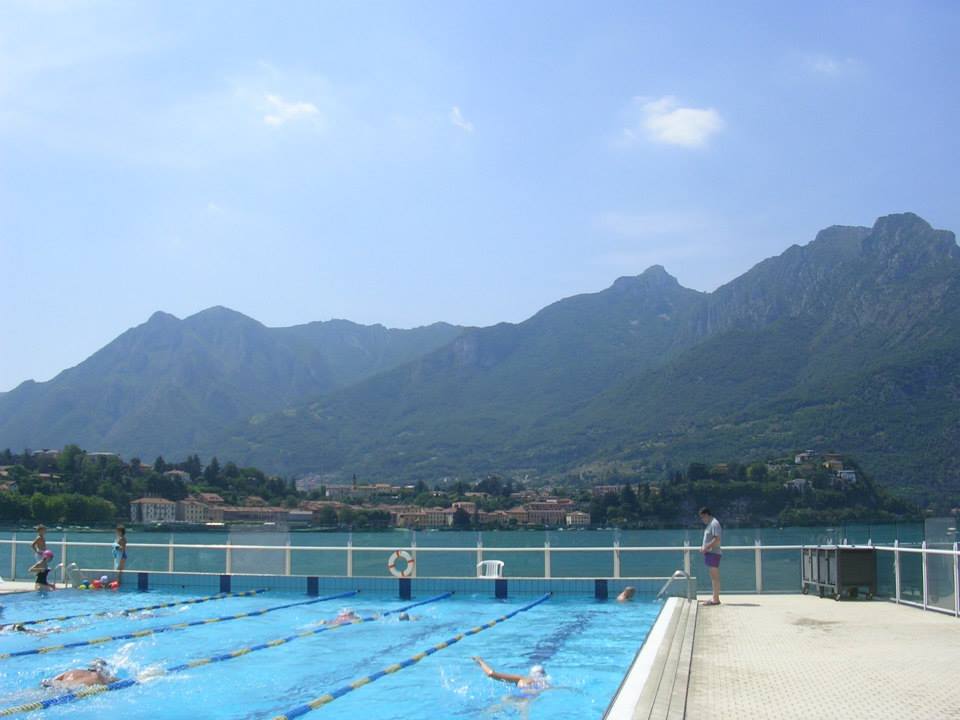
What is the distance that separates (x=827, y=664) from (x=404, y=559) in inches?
474

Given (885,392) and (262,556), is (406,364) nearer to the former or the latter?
(885,392)

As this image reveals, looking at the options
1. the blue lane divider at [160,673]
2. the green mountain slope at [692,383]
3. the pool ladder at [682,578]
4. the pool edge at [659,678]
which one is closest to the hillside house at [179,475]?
the green mountain slope at [692,383]

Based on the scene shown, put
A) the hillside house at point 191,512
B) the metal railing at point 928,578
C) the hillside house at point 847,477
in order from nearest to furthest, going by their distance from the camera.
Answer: the metal railing at point 928,578 < the hillside house at point 847,477 < the hillside house at point 191,512

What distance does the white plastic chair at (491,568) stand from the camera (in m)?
20.1

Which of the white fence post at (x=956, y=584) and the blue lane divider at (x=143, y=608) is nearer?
the white fence post at (x=956, y=584)

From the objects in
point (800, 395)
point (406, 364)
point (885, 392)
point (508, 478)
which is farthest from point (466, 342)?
point (885, 392)

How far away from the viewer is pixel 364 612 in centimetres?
1741

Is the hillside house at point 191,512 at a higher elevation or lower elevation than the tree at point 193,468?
lower

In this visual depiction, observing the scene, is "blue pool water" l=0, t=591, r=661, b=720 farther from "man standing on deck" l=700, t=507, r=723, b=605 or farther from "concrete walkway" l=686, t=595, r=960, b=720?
"concrete walkway" l=686, t=595, r=960, b=720

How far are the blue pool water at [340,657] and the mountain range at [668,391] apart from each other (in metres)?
84.0

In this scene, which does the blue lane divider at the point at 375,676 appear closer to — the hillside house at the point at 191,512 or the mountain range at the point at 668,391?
the mountain range at the point at 668,391

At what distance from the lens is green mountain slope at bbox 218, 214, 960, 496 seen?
102000mm

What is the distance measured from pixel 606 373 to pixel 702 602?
151m

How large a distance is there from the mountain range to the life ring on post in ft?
268
